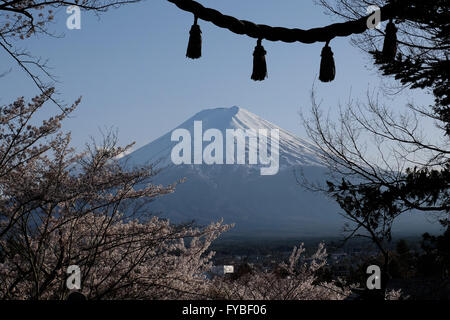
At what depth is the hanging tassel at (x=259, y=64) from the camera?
3592 mm

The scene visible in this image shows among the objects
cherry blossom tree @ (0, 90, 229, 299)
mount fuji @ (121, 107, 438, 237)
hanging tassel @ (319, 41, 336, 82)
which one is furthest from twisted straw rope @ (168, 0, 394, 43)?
mount fuji @ (121, 107, 438, 237)

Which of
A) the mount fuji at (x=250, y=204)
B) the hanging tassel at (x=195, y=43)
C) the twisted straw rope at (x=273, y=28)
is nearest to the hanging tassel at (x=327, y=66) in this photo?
the twisted straw rope at (x=273, y=28)

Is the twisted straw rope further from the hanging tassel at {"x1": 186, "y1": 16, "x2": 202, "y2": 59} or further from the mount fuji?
the mount fuji

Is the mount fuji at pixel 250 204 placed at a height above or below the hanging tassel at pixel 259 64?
above

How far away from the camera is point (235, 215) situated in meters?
176

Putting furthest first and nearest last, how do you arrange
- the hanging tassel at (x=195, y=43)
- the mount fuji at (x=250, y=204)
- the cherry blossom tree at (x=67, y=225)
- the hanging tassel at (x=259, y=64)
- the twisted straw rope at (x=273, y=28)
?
the mount fuji at (x=250, y=204), the cherry blossom tree at (x=67, y=225), the hanging tassel at (x=259, y=64), the hanging tassel at (x=195, y=43), the twisted straw rope at (x=273, y=28)

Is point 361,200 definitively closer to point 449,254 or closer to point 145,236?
point 449,254

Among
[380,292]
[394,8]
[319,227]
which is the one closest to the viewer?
[394,8]

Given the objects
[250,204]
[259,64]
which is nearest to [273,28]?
[259,64]

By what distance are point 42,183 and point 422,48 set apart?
715 centimetres

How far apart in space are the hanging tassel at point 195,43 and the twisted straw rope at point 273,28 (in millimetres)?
400

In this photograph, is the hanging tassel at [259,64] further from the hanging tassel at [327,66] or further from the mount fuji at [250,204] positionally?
the mount fuji at [250,204]
